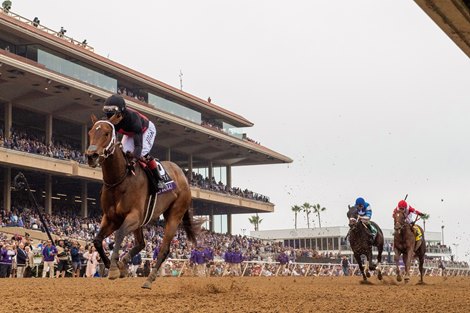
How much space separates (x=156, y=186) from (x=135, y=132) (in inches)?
36.2

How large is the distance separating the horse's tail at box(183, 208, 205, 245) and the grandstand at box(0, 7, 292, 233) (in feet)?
88.7

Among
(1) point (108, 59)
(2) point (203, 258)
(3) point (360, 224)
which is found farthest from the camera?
(1) point (108, 59)

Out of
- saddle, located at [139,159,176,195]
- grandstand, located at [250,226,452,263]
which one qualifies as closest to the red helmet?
saddle, located at [139,159,176,195]

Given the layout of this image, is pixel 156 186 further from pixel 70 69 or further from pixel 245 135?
pixel 245 135

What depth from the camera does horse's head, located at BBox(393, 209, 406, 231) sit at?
18000 mm

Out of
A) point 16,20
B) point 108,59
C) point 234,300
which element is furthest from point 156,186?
point 108,59

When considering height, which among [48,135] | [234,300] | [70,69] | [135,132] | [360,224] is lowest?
[234,300]

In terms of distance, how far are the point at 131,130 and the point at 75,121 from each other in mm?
40060

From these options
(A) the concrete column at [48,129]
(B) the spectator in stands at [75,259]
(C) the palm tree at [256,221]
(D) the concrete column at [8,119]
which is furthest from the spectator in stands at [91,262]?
(C) the palm tree at [256,221]

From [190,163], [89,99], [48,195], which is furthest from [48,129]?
[190,163]

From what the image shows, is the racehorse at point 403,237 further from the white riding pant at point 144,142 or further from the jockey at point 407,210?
the white riding pant at point 144,142

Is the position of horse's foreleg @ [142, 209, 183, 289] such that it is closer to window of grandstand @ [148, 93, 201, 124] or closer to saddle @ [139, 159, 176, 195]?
saddle @ [139, 159, 176, 195]

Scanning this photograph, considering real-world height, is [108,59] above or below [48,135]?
above

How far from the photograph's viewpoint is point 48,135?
147 feet
